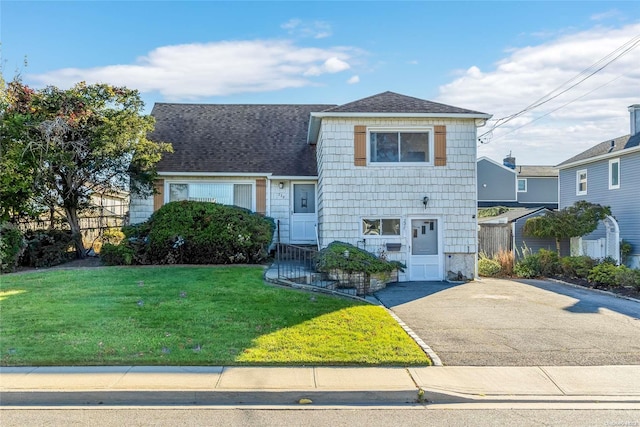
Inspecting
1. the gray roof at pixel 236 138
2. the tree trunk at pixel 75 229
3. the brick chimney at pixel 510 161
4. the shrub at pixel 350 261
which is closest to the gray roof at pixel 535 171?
the brick chimney at pixel 510 161

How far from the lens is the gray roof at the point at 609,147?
20.6m

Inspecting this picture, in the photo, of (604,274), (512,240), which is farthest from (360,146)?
(512,240)

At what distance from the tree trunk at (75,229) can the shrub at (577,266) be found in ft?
53.7

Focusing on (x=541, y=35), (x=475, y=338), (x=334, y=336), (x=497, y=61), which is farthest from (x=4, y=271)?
(x=541, y=35)

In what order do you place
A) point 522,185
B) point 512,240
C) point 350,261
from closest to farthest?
point 350,261
point 512,240
point 522,185

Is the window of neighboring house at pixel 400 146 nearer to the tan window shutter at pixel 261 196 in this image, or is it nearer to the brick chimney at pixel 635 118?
the tan window shutter at pixel 261 196

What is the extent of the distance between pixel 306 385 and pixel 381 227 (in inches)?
362

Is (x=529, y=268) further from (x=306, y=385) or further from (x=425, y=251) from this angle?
(x=306, y=385)

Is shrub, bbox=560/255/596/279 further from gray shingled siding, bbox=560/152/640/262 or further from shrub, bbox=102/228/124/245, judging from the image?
shrub, bbox=102/228/124/245

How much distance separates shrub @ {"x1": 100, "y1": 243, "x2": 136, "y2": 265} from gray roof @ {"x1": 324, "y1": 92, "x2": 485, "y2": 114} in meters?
7.29

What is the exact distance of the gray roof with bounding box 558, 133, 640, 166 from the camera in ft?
67.7

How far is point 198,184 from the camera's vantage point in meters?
17.3

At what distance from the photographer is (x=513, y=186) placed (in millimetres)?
39469

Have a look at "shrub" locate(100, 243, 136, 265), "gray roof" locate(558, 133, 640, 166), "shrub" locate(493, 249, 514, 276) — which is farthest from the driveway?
"gray roof" locate(558, 133, 640, 166)
